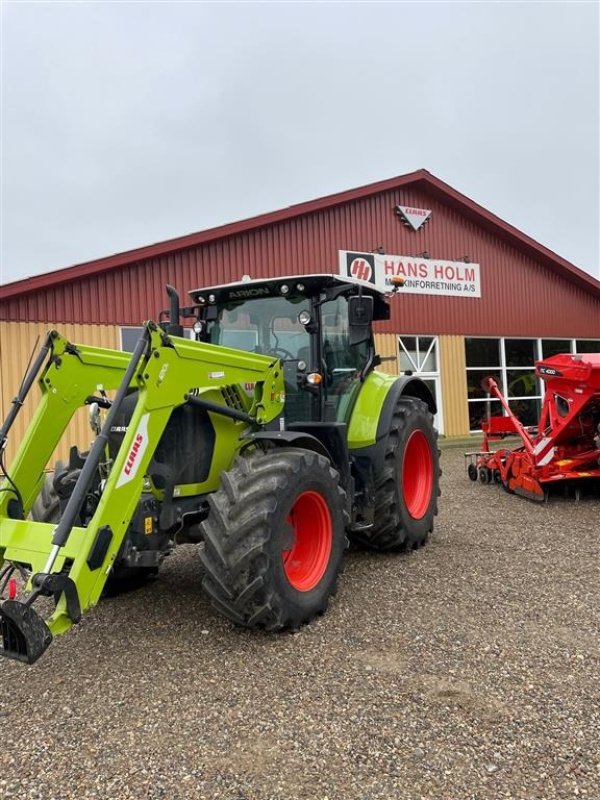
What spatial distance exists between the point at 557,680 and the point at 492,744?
0.75 meters

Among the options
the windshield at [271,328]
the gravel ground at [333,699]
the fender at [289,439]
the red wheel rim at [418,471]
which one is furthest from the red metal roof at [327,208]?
the fender at [289,439]

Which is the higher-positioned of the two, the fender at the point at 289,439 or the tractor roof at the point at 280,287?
the tractor roof at the point at 280,287

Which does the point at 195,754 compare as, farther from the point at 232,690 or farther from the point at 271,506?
the point at 271,506

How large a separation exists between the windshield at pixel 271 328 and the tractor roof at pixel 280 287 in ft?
0.18

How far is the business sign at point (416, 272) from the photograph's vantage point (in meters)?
15.3

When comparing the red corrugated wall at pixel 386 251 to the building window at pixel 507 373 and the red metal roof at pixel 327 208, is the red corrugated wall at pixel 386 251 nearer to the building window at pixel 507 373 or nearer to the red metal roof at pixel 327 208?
the red metal roof at pixel 327 208

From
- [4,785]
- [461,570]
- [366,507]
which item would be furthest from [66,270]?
[4,785]

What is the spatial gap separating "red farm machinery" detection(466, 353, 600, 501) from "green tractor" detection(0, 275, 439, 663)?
2.67m

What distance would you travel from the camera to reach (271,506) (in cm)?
377

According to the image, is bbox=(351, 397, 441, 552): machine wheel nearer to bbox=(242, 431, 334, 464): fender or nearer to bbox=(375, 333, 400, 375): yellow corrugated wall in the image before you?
bbox=(242, 431, 334, 464): fender

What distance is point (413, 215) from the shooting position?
16.4 meters

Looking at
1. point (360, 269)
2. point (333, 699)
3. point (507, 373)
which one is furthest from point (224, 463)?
point (507, 373)

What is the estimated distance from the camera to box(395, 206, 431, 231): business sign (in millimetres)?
16172

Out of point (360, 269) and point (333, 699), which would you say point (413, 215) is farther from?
point (333, 699)
